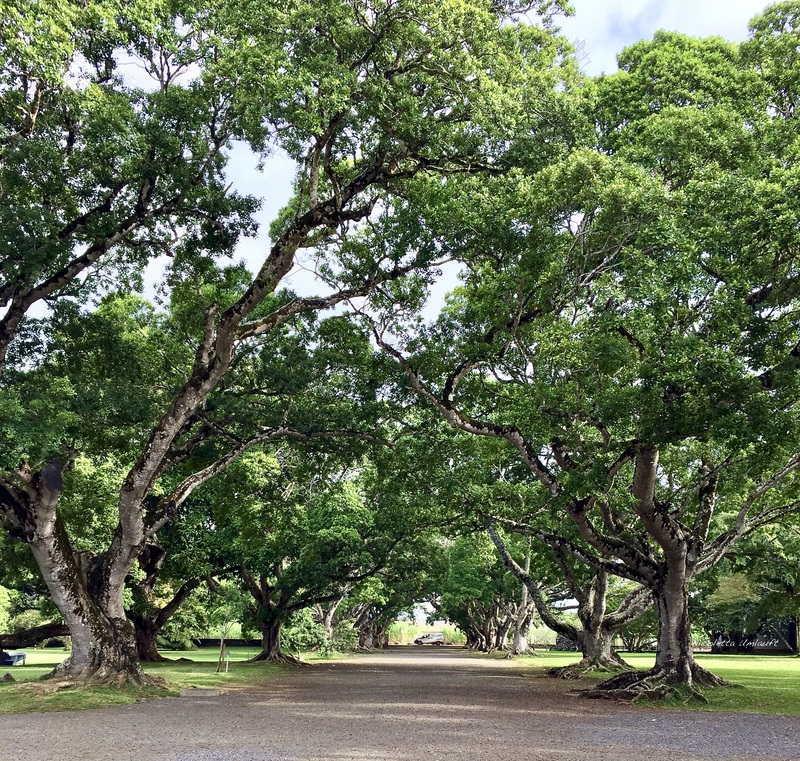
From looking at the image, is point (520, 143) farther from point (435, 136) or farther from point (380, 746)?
point (380, 746)

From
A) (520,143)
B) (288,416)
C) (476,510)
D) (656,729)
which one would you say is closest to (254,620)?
(476,510)

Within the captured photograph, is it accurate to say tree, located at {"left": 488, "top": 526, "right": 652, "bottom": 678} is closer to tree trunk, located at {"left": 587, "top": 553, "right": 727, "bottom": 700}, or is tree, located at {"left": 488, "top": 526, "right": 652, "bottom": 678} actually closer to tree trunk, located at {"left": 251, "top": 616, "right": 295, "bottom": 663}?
tree trunk, located at {"left": 587, "top": 553, "right": 727, "bottom": 700}

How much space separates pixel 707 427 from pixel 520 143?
5.27m

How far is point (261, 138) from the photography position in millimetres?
11203

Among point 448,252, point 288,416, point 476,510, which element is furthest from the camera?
point 476,510

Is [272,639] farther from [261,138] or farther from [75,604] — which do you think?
[261,138]

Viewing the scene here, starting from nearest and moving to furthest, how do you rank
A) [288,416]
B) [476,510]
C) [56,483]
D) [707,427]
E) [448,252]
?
[707,427]
[448,252]
[56,483]
[288,416]
[476,510]

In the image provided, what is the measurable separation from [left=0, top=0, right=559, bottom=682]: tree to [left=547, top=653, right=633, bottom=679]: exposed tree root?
13268mm

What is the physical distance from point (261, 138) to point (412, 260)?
3.22m

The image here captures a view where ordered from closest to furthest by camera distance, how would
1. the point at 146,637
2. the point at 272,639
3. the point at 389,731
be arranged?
the point at 389,731 < the point at 272,639 < the point at 146,637

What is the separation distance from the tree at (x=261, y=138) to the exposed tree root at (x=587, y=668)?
13.3 m

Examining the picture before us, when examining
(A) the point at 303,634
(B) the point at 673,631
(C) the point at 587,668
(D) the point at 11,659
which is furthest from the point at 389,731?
(A) the point at 303,634

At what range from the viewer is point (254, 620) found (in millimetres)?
29375

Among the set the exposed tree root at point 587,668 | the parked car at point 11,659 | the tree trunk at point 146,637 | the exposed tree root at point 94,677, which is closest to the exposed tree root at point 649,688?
the exposed tree root at point 587,668
